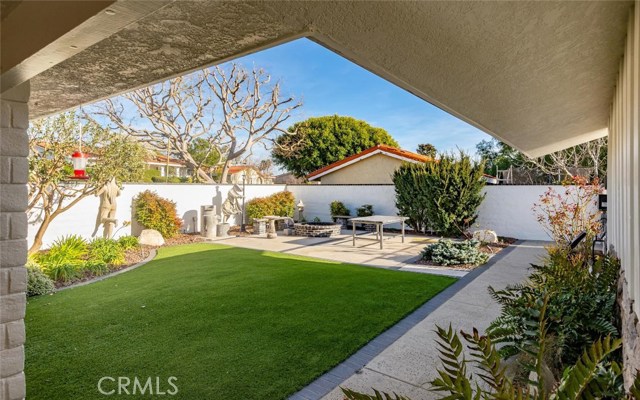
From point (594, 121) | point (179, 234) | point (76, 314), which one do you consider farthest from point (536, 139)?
point (179, 234)

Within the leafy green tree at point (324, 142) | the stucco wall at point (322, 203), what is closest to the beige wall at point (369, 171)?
the stucco wall at point (322, 203)

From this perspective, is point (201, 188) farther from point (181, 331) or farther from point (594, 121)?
point (594, 121)

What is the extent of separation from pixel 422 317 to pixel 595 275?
2205 mm

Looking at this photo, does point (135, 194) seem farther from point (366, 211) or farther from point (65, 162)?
point (366, 211)

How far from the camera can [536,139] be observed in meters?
6.08

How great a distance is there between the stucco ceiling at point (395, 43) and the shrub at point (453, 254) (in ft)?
20.8

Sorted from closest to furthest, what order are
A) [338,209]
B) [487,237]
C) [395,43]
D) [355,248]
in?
[395,43], [355,248], [487,237], [338,209]

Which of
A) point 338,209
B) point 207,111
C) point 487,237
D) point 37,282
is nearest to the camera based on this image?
point 37,282

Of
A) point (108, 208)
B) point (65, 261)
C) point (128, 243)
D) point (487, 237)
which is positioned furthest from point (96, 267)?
point (487, 237)

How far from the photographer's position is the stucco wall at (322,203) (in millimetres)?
10742

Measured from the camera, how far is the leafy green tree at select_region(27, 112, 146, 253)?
316 inches

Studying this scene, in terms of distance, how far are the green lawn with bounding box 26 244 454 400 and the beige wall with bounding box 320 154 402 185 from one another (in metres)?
10.8

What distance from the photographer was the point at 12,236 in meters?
2.01

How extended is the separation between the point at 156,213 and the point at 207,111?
9726mm
